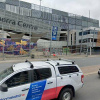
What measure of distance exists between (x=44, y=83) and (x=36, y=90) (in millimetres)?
332

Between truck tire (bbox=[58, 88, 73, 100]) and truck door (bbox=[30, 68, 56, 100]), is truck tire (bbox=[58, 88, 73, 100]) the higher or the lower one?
the lower one

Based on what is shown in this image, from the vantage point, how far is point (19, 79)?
369cm

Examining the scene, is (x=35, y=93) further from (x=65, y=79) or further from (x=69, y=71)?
(x=69, y=71)

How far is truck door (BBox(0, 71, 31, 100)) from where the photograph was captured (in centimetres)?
337

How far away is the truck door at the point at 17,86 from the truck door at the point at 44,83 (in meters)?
0.25

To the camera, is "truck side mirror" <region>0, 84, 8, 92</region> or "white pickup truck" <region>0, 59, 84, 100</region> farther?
"white pickup truck" <region>0, 59, 84, 100</region>

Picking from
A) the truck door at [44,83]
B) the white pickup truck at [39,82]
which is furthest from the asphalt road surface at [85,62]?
the truck door at [44,83]

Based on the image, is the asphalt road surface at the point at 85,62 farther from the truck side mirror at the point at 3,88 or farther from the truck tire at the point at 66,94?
the truck side mirror at the point at 3,88

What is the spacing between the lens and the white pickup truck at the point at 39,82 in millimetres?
3498

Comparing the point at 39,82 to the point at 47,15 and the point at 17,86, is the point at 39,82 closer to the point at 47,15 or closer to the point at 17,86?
the point at 17,86

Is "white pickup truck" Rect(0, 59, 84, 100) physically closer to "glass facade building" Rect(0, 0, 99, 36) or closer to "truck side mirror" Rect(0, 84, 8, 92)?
"truck side mirror" Rect(0, 84, 8, 92)

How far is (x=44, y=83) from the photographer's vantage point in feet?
12.9

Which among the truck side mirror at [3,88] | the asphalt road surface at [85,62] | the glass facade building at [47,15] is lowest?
the asphalt road surface at [85,62]

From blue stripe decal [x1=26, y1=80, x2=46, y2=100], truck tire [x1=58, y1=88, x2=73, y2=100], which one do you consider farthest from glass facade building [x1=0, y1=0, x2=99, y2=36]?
blue stripe decal [x1=26, y1=80, x2=46, y2=100]
